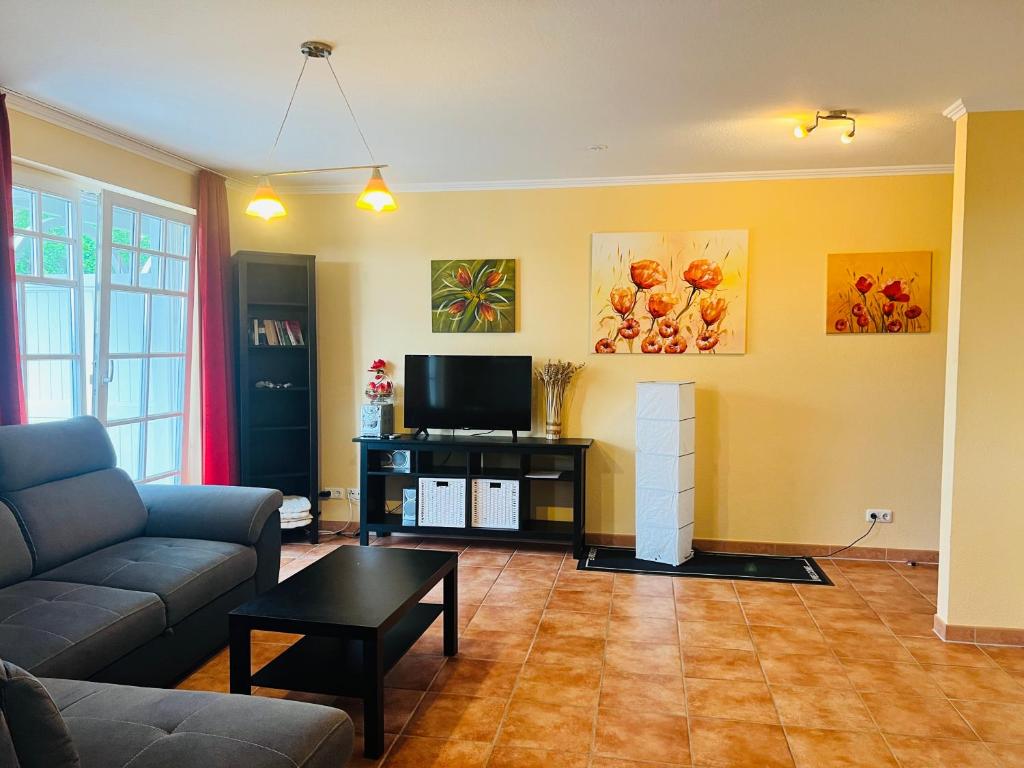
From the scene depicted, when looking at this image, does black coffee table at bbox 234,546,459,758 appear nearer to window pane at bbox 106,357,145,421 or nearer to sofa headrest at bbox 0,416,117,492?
sofa headrest at bbox 0,416,117,492

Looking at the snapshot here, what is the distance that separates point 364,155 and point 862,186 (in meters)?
3.16

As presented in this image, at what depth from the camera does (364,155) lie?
4469 millimetres

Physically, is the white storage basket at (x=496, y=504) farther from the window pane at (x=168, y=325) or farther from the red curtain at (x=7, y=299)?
the red curtain at (x=7, y=299)

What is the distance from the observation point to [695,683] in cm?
297

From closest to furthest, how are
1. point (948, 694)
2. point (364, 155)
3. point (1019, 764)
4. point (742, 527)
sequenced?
point (1019, 764)
point (948, 694)
point (364, 155)
point (742, 527)

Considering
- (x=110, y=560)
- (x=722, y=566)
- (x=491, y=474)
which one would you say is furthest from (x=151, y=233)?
(x=722, y=566)

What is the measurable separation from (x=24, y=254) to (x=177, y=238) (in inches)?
44.9

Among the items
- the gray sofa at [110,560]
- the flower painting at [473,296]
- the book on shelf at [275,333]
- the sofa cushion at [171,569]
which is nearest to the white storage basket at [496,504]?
the flower painting at [473,296]

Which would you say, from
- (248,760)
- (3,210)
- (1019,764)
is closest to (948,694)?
(1019,764)

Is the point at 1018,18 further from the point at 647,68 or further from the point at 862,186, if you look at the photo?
the point at 862,186

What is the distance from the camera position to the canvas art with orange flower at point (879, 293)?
463 cm

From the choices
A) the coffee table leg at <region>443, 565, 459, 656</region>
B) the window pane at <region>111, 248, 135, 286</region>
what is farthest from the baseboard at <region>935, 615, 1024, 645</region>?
the window pane at <region>111, 248, 135, 286</region>

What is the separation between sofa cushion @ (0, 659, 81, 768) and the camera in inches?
48.6

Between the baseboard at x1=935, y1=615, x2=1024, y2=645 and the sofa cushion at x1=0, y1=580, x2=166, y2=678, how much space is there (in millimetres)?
3453
